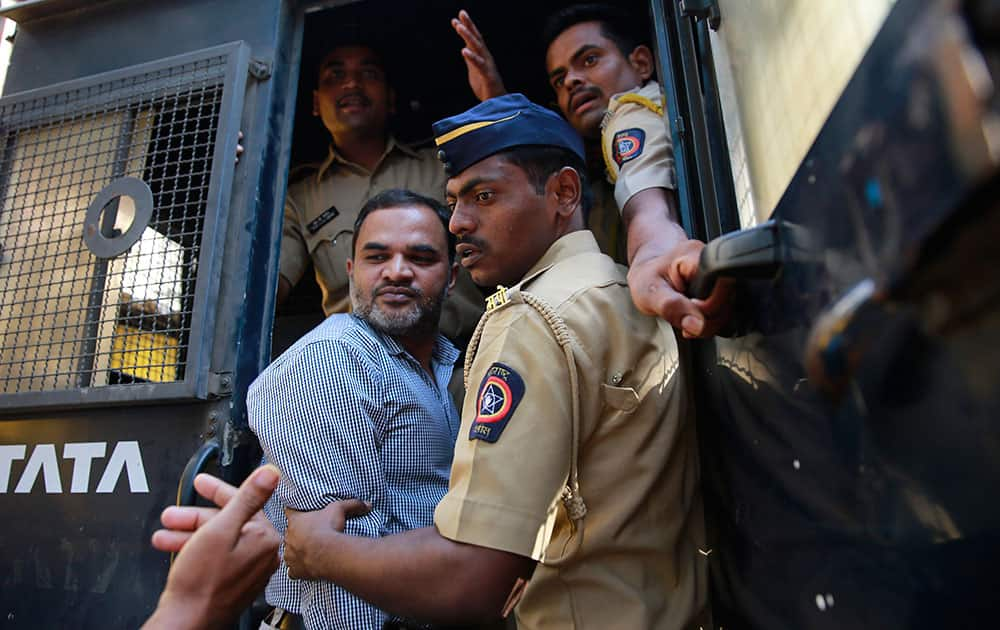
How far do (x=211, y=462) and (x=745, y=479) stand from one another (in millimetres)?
1334

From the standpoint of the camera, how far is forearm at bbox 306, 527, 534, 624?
40.1 inches

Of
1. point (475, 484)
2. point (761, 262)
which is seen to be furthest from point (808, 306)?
point (475, 484)

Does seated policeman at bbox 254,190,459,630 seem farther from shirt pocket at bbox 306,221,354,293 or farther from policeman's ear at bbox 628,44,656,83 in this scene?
policeman's ear at bbox 628,44,656,83

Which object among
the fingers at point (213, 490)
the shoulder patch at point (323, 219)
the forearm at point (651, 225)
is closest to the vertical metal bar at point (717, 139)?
the forearm at point (651, 225)

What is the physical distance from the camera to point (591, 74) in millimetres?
2076

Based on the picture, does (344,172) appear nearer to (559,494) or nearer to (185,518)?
(185,518)

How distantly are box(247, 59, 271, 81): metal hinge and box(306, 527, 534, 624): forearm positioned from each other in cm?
156

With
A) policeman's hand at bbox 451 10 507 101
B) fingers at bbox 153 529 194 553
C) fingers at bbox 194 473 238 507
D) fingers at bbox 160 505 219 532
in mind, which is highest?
policeman's hand at bbox 451 10 507 101

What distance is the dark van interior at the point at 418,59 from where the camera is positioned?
2715mm

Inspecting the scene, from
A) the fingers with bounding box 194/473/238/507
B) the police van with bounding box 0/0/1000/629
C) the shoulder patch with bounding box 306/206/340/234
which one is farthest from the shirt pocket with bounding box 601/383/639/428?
the shoulder patch with bounding box 306/206/340/234

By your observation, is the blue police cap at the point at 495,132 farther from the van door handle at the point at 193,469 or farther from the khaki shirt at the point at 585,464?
the van door handle at the point at 193,469

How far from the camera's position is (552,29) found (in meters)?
2.27

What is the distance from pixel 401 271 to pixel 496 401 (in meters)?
1.06

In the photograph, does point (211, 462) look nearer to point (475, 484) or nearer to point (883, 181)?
point (475, 484)
